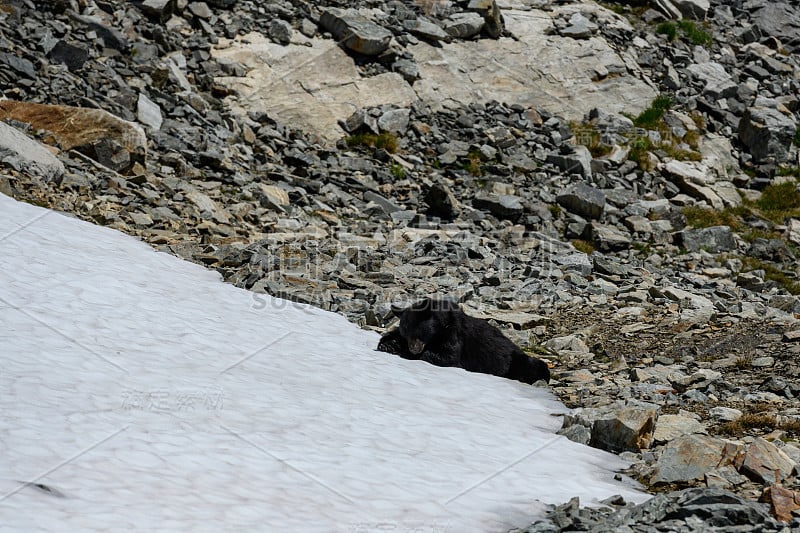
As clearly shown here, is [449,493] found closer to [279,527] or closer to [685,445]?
[279,527]

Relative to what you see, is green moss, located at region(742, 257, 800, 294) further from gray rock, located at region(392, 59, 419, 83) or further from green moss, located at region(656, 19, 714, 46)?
green moss, located at region(656, 19, 714, 46)

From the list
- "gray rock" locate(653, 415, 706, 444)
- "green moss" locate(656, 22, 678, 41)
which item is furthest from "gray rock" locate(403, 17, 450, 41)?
"gray rock" locate(653, 415, 706, 444)

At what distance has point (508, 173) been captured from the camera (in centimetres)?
2005

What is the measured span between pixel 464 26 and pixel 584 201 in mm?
8899

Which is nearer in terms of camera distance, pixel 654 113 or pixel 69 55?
→ pixel 69 55

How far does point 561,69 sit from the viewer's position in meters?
24.5

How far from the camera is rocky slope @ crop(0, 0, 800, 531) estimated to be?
29.2ft

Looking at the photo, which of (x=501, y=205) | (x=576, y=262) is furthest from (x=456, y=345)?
(x=501, y=205)

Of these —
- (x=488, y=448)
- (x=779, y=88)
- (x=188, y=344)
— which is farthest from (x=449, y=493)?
(x=779, y=88)

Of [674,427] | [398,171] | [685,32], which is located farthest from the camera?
[685,32]

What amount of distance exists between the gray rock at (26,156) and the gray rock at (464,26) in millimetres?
14653

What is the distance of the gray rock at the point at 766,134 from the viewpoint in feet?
76.4

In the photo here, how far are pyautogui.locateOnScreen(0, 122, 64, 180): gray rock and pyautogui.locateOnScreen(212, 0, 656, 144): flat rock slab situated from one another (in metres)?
6.90

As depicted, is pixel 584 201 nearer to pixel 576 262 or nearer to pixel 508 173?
pixel 508 173
